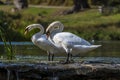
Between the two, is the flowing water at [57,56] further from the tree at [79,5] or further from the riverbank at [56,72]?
the tree at [79,5]

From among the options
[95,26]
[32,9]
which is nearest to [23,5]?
[32,9]

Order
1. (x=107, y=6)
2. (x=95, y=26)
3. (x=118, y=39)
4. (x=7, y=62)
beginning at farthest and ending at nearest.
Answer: (x=107, y=6)
(x=95, y=26)
(x=118, y=39)
(x=7, y=62)

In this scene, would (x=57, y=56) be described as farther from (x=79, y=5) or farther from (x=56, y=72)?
(x=79, y=5)

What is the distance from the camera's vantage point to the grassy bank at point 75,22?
52.1 meters

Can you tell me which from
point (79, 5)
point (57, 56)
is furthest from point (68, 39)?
point (79, 5)

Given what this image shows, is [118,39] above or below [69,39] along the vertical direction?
below

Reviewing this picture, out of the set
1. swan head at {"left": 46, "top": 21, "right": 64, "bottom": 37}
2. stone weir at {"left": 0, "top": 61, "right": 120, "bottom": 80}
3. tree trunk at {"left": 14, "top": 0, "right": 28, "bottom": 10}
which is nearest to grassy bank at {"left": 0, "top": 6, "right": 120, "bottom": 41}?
tree trunk at {"left": 14, "top": 0, "right": 28, "bottom": 10}

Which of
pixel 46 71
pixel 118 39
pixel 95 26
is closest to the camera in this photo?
pixel 46 71

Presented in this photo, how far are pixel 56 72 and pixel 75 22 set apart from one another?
42317 millimetres

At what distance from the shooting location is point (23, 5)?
74.9 m

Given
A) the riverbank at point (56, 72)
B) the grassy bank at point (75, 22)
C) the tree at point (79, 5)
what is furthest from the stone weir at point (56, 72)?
the tree at point (79, 5)

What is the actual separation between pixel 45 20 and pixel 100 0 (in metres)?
12.6

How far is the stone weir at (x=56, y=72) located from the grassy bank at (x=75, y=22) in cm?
2901

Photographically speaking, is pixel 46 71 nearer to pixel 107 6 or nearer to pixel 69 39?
pixel 69 39
